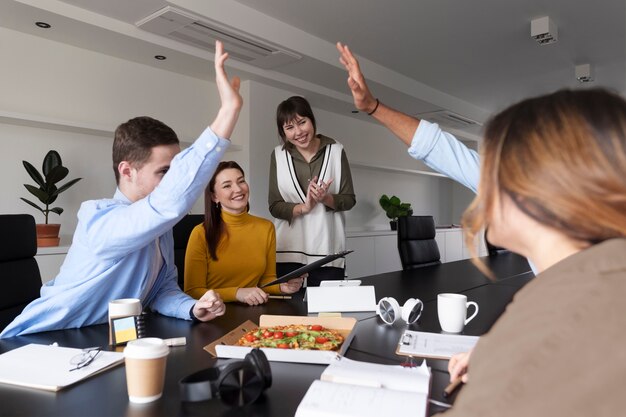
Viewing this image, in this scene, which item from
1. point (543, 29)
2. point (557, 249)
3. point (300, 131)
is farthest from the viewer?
point (543, 29)

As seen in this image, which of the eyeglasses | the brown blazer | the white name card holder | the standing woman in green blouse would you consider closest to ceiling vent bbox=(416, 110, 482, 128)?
the standing woman in green blouse

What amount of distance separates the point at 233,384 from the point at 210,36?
3223mm

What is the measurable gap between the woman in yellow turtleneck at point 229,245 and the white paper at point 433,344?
2.52ft

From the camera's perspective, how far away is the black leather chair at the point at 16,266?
1483 millimetres

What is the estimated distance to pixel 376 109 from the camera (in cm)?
160

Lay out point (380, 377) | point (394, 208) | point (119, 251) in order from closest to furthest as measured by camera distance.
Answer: point (380, 377), point (119, 251), point (394, 208)

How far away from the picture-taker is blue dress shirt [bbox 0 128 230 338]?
1.09 metres

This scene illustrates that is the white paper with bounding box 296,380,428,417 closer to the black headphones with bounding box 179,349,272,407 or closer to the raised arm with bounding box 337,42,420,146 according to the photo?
the black headphones with bounding box 179,349,272,407

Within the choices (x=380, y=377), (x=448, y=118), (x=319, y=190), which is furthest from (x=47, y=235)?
(x=448, y=118)

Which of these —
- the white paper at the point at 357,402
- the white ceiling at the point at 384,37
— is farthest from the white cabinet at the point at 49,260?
the white paper at the point at 357,402

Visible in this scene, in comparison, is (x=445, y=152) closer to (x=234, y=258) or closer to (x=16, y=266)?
(x=234, y=258)

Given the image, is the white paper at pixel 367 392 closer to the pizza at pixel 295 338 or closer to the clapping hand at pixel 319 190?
the pizza at pixel 295 338

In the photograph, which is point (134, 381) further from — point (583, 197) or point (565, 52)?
point (565, 52)

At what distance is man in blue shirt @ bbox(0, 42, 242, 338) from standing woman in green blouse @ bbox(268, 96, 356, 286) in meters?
0.95
